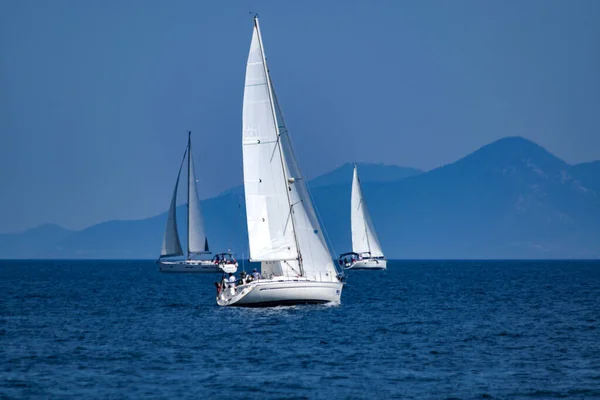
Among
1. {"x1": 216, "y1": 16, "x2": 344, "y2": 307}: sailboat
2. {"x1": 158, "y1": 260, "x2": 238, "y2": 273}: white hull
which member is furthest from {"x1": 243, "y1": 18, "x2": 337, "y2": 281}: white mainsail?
{"x1": 158, "y1": 260, "x2": 238, "y2": 273}: white hull

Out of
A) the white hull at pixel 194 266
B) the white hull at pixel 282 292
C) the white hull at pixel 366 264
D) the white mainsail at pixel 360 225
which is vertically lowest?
the white hull at pixel 282 292

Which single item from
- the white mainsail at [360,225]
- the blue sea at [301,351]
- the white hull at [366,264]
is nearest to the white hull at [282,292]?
the blue sea at [301,351]

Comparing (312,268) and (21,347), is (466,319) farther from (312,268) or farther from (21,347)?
(21,347)

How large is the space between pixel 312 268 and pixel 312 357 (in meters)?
15.6

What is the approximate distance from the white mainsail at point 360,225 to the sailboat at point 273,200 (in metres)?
81.9

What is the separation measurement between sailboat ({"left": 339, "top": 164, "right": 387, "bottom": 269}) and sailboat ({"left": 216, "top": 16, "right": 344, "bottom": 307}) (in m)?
81.3


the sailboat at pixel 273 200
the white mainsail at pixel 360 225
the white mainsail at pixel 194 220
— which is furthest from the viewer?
the white mainsail at pixel 360 225

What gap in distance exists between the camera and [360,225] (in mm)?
137125

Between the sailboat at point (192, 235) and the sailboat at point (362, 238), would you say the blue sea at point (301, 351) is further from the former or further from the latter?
the sailboat at point (362, 238)

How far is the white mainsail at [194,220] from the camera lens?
12431 cm

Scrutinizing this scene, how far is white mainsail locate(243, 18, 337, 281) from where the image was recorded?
52281 mm

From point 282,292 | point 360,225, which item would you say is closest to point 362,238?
point 360,225

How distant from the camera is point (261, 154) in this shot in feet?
173

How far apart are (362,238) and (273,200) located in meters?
86.0
